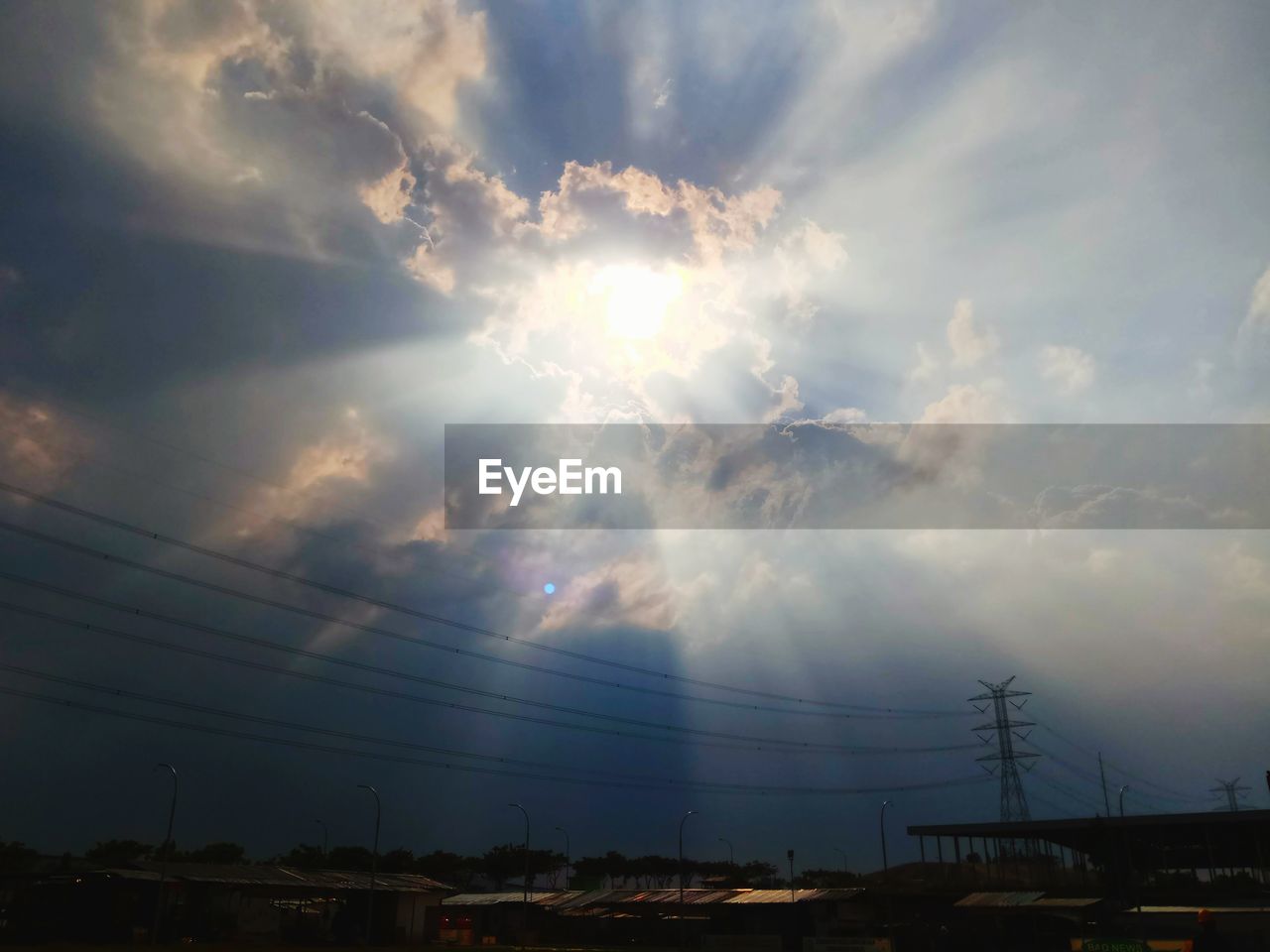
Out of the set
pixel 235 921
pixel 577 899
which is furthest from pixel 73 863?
pixel 577 899

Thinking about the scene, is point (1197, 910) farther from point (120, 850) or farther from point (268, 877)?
point (120, 850)

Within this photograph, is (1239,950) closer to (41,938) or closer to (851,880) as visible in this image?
(41,938)

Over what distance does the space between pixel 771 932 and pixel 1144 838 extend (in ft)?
130

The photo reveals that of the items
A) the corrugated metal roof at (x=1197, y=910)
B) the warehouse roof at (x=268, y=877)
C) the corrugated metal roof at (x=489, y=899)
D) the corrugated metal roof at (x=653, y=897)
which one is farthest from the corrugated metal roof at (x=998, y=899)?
the warehouse roof at (x=268, y=877)

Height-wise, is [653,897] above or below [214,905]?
below

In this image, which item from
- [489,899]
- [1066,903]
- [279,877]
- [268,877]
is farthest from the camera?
[489,899]

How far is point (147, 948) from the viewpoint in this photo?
226 ft

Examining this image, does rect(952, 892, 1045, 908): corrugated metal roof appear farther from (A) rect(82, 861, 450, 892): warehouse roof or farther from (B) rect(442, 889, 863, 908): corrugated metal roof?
(A) rect(82, 861, 450, 892): warehouse roof

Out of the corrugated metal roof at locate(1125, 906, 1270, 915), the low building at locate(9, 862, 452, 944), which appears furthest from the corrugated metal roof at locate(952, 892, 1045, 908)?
the low building at locate(9, 862, 452, 944)

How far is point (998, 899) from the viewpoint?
273ft

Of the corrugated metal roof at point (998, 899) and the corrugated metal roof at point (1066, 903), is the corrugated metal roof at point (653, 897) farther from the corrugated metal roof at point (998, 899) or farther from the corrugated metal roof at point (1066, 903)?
the corrugated metal roof at point (1066, 903)

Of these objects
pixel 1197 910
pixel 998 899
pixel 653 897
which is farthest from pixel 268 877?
pixel 1197 910

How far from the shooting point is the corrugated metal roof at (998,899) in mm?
80562

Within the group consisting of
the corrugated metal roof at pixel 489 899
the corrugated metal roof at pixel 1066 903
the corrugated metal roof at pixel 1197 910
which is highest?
the corrugated metal roof at pixel 1066 903
